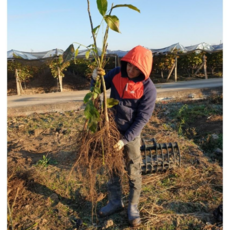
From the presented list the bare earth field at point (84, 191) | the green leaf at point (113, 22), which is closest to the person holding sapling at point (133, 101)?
the green leaf at point (113, 22)

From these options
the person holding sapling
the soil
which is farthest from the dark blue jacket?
the soil

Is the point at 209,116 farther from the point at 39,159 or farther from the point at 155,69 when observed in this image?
the point at 155,69

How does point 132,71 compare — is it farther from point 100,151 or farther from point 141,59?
point 100,151

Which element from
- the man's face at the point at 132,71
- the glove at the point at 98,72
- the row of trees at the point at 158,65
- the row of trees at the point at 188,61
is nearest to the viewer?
the glove at the point at 98,72

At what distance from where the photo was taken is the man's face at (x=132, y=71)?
189 centimetres

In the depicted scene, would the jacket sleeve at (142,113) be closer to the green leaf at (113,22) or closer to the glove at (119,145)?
the glove at (119,145)

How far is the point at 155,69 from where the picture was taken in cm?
1606

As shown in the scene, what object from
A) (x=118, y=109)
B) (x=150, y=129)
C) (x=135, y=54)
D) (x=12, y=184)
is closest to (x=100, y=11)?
(x=135, y=54)

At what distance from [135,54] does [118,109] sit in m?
0.53

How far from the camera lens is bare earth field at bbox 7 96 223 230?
7.50ft

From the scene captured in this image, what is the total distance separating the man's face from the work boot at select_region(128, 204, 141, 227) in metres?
1.33

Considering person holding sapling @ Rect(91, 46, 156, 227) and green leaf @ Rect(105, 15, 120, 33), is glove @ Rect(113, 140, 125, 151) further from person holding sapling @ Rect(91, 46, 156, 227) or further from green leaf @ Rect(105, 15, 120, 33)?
green leaf @ Rect(105, 15, 120, 33)

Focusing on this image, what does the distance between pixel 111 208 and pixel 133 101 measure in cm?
122

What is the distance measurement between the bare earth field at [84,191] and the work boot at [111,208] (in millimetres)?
57
